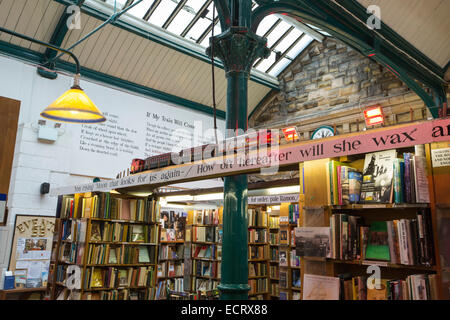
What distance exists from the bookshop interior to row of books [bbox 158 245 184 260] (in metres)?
0.03

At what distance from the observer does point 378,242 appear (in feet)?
8.38

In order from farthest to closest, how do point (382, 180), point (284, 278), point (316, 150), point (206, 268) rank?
point (206, 268) → point (284, 278) → point (316, 150) → point (382, 180)

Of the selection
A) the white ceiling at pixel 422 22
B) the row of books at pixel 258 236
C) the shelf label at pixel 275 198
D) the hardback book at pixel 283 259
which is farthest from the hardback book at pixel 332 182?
the white ceiling at pixel 422 22

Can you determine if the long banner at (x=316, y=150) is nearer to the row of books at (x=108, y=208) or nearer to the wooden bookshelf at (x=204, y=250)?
the row of books at (x=108, y=208)

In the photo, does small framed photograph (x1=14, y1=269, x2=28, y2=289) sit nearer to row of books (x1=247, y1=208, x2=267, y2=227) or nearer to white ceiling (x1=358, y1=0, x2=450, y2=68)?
row of books (x1=247, y1=208, x2=267, y2=227)

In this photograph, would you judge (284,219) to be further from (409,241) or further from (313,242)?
(409,241)

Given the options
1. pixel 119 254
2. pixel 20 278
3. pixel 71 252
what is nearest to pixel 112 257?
pixel 119 254

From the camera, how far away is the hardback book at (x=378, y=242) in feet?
8.16

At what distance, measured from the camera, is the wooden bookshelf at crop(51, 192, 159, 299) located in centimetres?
498

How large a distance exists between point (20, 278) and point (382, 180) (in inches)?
276

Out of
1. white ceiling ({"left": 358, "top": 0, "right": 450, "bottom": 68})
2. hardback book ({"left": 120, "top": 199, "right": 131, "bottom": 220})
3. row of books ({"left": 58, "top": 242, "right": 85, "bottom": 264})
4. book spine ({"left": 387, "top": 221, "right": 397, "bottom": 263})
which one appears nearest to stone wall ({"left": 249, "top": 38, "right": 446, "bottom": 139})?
white ceiling ({"left": 358, "top": 0, "right": 450, "bottom": 68})

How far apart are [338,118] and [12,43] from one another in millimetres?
8301

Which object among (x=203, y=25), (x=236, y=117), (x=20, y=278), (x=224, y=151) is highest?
(x=203, y=25)

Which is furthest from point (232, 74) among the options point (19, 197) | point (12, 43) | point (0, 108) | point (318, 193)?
point (12, 43)
